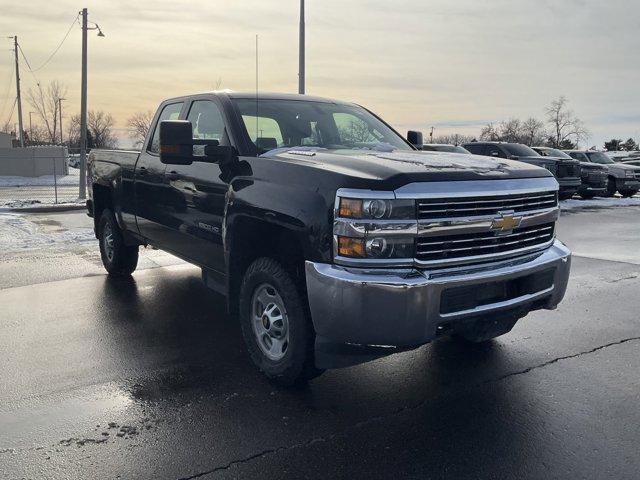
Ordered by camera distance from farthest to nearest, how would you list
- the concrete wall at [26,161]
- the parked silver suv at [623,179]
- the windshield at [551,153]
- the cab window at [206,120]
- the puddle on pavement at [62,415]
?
1. the concrete wall at [26,161]
2. the parked silver suv at [623,179]
3. the windshield at [551,153]
4. the cab window at [206,120]
5. the puddle on pavement at [62,415]

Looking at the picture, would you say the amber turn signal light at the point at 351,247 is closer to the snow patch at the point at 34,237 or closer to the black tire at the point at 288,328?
the black tire at the point at 288,328

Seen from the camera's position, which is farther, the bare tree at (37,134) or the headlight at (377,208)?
the bare tree at (37,134)

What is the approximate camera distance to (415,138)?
598 cm

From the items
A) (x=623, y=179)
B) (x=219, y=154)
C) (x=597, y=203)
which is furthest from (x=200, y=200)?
(x=623, y=179)

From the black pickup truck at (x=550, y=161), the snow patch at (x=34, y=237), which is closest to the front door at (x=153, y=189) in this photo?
the snow patch at (x=34, y=237)

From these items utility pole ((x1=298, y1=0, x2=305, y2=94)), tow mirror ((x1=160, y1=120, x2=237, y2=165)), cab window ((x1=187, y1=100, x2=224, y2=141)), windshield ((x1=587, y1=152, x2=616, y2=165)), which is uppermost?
utility pole ((x1=298, y1=0, x2=305, y2=94))

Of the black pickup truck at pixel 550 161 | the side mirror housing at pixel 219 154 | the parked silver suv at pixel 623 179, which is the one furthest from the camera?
the parked silver suv at pixel 623 179

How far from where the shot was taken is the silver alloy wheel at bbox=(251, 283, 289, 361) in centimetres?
382

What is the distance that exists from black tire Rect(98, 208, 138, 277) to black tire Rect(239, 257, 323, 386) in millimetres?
3472

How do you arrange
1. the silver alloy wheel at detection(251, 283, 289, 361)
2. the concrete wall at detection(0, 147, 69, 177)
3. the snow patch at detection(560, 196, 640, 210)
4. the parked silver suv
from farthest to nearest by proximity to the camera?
1. the concrete wall at detection(0, 147, 69, 177)
2. the parked silver suv
3. the snow patch at detection(560, 196, 640, 210)
4. the silver alloy wheel at detection(251, 283, 289, 361)

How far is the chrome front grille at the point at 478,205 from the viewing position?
3289 mm

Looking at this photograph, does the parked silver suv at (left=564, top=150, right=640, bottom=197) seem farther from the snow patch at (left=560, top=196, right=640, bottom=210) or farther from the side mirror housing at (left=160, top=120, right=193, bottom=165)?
the side mirror housing at (left=160, top=120, right=193, bottom=165)

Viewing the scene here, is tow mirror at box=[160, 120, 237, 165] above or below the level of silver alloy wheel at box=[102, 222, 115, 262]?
above

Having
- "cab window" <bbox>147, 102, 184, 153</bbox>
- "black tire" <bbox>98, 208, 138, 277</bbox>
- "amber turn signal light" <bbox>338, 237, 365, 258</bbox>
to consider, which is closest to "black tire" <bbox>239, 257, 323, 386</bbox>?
"amber turn signal light" <bbox>338, 237, 365, 258</bbox>
